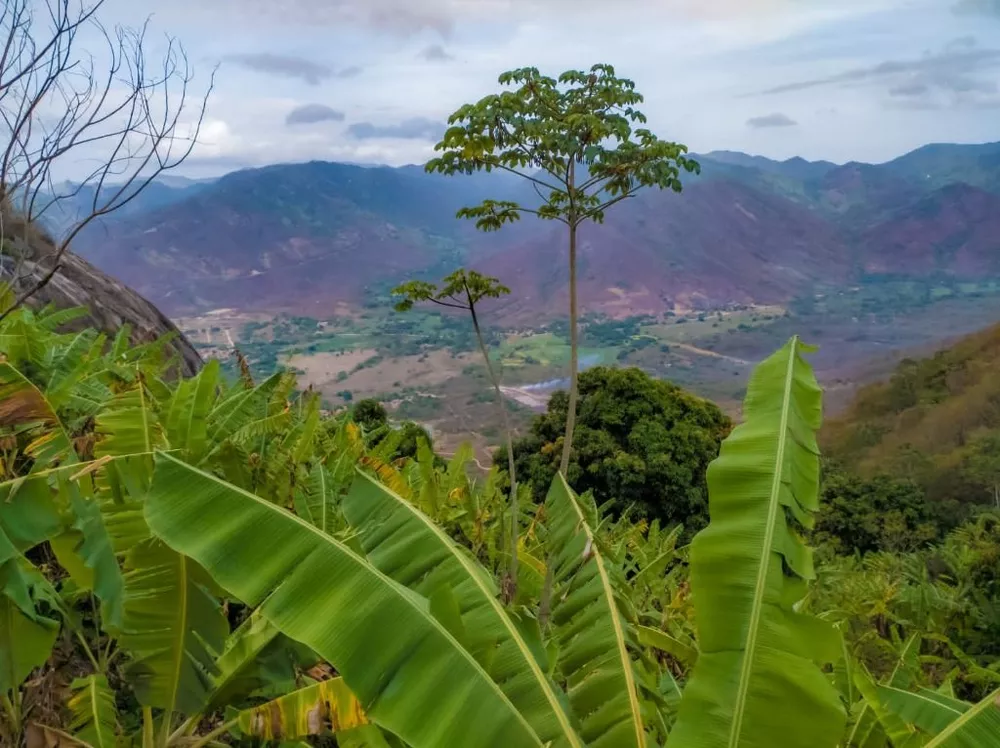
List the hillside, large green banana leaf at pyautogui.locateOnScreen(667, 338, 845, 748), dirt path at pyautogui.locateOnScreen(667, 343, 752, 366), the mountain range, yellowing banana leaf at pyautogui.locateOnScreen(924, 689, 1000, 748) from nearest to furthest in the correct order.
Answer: large green banana leaf at pyautogui.locateOnScreen(667, 338, 845, 748)
yellowing banana leaf at pyautogui.locateOnScreen(924, 689, 1000, 748)
the hillside
dirt path at pyautogui.locateOnScreen(667, 343, 752, 366)
the mountain range

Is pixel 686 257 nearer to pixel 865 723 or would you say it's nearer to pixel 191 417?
pixel 865 723

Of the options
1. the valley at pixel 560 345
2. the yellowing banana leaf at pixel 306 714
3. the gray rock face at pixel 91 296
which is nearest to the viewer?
the yellowing banana leaf at pixel 306 714

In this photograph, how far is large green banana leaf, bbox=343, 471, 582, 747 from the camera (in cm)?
173

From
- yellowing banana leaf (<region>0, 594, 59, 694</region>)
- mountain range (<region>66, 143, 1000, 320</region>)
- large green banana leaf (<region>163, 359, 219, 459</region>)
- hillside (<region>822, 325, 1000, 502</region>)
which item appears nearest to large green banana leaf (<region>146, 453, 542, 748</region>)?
yellowing banana leaf (<region>0, 594, 59, 694</region>)

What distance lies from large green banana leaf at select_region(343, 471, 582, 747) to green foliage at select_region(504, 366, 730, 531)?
10.4m

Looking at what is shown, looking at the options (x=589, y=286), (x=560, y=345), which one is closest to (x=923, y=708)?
(x=560, y=345)

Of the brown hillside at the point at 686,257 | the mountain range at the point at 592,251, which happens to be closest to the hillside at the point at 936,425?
the brown hillside at the point at 686,257

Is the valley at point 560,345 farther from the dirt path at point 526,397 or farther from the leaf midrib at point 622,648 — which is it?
the leaf midrib at point 622,648

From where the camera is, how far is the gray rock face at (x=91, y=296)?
30.2ft

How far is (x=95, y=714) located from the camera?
210 cm

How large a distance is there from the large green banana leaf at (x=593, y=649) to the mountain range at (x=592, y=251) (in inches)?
4698

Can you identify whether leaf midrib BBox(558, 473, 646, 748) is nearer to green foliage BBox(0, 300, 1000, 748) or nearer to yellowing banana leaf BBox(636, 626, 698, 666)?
green foliage BBox(0, 300, 1000, 748)

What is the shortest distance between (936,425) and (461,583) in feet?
88.6

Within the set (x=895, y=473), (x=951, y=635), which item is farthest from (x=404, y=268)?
(x=951, y=635)
